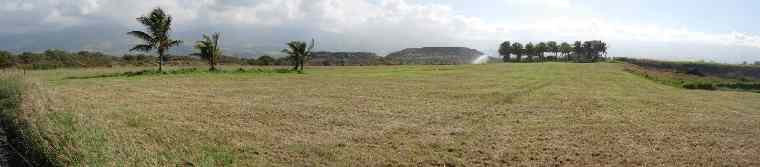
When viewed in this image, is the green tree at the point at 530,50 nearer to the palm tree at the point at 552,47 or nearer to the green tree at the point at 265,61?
the palm tree at the point at 552,47

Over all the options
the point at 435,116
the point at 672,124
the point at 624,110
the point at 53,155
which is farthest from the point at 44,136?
the point at 624,110

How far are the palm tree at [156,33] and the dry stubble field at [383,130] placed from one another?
16.2 meters

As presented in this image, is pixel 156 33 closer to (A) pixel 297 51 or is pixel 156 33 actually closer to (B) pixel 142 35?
(B) pixel 142 35

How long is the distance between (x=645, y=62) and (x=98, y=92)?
74085 mm

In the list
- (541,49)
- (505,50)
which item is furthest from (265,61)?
(541,49)

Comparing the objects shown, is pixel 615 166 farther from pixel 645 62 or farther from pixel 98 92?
pixel 645 62

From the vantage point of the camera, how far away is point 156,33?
107ft

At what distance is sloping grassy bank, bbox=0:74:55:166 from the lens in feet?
21.9

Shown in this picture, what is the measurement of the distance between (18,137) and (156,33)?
26530 mm

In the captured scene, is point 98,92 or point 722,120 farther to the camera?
point 98,92

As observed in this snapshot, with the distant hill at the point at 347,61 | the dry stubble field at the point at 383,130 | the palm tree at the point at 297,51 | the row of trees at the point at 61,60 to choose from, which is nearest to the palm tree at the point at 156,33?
the row of trees at the point at 61,60

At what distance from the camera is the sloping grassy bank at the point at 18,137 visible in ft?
21.9

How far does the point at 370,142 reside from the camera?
9.20 metres

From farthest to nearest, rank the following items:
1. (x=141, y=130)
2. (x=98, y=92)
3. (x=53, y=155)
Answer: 1. (x=98, y=92)
2. (x=141, y=130)
3. (x=53, y=155)
